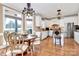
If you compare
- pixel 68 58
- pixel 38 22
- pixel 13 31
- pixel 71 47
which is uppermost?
pixel 38 22

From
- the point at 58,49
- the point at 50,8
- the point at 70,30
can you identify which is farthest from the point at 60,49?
the point at 50,8

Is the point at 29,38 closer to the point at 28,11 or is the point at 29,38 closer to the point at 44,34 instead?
the point at 44,34

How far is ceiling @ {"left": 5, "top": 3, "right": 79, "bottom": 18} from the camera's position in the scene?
2203mm

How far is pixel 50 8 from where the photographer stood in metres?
2.27

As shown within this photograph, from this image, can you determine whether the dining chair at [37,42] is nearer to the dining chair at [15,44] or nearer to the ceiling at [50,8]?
the dining chair at [15,44]

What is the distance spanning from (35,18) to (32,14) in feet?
0.35

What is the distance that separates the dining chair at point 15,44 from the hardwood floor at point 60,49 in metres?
0.30

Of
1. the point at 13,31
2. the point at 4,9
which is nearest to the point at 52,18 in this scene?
the point at 13,31

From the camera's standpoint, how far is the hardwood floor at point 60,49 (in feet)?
7.14

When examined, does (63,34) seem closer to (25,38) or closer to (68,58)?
(68,58)

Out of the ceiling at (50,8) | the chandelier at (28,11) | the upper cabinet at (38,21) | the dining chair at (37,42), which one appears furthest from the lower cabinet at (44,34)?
the chandelier at (28,11)

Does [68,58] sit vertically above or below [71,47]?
below

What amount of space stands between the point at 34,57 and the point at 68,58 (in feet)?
2.22

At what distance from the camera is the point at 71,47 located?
2199mm
